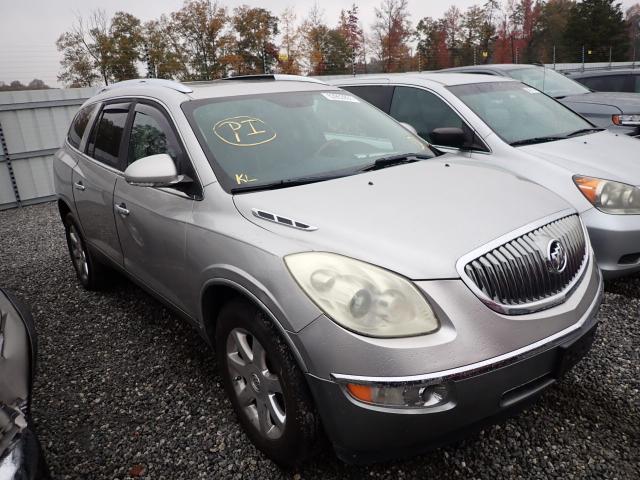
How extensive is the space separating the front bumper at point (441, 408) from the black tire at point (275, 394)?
9 cm

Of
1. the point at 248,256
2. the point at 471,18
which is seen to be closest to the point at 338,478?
the point at 248,256

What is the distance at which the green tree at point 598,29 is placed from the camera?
48.7 meters

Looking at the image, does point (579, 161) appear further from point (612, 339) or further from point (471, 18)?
point (471, 18)

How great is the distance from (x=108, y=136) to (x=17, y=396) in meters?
2.20

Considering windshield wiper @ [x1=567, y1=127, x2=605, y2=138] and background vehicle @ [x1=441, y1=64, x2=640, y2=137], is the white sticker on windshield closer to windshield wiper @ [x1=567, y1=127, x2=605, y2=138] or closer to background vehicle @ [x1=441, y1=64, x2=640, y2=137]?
windshield wiper @ [x1=567, y1=127, x2=605, y2=138]

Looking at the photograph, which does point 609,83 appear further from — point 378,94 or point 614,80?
point 378,94

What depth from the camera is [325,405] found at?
5.85 feet

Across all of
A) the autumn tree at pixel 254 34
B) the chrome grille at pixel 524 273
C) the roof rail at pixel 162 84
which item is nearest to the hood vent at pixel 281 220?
the chrome grille at pixel 524 273

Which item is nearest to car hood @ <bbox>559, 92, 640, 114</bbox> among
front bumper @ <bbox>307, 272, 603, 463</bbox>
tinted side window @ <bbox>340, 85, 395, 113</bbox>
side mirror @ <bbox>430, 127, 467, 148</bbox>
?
tinted side window @ <bbox>340, 85, 395, 113</bbox>

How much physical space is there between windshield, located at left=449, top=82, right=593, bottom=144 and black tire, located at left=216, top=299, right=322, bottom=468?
2.96m

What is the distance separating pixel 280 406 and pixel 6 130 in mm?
8478

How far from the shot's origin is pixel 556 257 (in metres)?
1.99

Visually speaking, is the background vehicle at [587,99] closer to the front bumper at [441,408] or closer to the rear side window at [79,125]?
the front bumper at [441,408]

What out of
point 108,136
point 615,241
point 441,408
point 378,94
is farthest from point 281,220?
point 378,94
